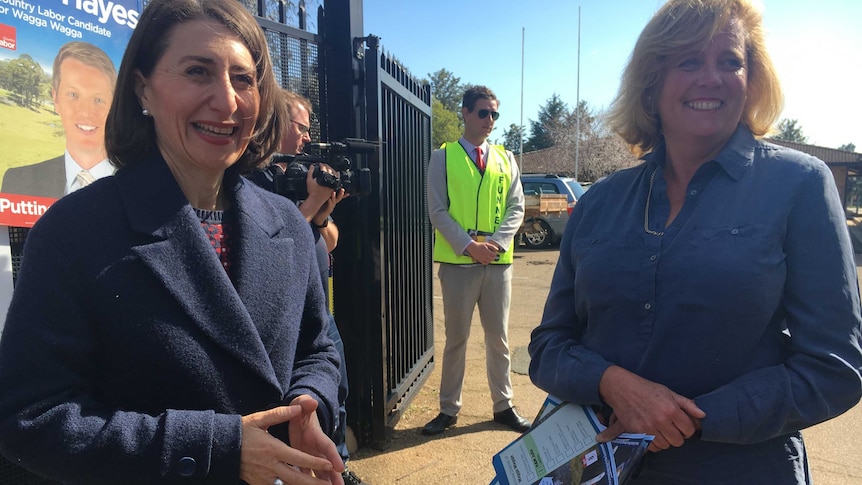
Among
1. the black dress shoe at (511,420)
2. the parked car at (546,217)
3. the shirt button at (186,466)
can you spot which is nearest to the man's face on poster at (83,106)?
the shirt button at (186,466)

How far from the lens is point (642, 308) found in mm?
1510

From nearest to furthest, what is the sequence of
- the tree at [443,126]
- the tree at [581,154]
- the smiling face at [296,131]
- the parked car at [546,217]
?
the smiling face at [296,131] < the parked car at [546,217] < the tree at [581,154] < the tree at [443,126]

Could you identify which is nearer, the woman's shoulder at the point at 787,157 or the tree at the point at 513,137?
the woman's shoulder at the point at 787,157

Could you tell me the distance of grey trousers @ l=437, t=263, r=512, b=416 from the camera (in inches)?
154

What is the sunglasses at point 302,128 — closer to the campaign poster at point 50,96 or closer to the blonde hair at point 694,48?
the campaign poster at point 50,96

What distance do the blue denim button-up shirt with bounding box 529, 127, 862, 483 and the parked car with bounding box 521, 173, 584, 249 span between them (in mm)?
12725

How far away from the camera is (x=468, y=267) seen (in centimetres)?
389

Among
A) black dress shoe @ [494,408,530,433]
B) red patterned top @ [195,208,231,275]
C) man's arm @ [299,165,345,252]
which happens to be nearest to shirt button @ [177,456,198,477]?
red patterned top @ [195,208,231,275]

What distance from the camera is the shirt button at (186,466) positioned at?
3.49ft

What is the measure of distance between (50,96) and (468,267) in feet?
8.72

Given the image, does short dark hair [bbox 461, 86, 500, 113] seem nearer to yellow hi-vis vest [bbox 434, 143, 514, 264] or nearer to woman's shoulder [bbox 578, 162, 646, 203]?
yellow hi-vis vest [bbox 434, 143, 514, 264]

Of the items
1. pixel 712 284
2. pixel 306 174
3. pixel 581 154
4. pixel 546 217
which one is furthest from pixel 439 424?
pixel 581 154

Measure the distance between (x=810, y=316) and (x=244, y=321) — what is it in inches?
54.9

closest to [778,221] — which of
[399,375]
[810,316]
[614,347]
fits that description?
[810,316]
